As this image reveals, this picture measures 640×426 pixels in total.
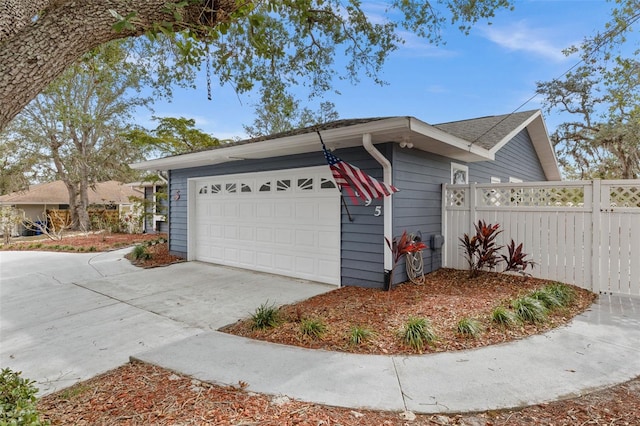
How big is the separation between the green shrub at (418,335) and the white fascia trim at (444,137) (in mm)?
2614

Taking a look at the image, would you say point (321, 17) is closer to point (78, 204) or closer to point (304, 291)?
point (304, 291)

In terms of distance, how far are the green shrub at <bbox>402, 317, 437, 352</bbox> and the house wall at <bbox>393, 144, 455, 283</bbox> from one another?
6.96 feet

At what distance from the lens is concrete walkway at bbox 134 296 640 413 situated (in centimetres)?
246

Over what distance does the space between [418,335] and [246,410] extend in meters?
1.85

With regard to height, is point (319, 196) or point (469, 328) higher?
point (319, 196)

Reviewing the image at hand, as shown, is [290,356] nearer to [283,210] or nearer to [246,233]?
[283,210]

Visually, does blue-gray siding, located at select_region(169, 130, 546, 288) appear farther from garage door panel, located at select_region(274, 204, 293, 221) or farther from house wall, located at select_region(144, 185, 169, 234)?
house wall, located at select_region(144, 185, 169, 234)

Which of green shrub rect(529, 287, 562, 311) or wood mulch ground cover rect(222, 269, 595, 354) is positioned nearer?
wood mulch ground cover rect(222, 269, 595, 354)

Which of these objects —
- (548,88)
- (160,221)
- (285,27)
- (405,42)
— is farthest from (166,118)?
(548,88)

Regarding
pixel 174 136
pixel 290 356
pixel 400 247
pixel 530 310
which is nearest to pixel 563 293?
pixel 530 310

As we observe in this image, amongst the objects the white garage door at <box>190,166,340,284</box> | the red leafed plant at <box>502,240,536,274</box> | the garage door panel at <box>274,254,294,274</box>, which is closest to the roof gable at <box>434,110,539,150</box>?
the red leafed plant at <box>502,240,536,274</box>

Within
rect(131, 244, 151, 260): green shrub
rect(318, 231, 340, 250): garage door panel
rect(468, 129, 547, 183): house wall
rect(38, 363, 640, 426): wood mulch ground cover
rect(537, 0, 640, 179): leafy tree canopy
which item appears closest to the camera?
rect(38, 363, 640, 426): wood mulch ground cover

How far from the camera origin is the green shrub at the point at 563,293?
458 centimetres

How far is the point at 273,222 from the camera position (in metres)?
7.11
